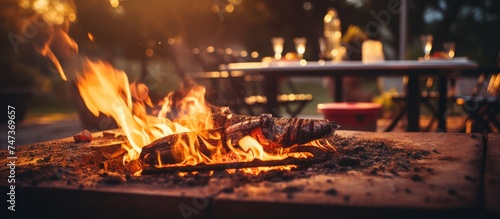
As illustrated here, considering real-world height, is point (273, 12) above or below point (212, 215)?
above

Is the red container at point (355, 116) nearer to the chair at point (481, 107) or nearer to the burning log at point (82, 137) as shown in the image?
the chair at point (481, 107)

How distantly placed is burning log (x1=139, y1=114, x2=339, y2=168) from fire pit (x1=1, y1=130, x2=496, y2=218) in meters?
0.20

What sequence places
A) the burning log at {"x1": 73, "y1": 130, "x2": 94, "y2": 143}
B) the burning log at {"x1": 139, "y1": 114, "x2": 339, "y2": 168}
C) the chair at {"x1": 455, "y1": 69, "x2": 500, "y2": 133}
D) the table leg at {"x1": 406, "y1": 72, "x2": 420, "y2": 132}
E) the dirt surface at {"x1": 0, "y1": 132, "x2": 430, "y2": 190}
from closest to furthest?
the dirt surface at {"x1": 0, "y1": 132, "x2": 430, "y2": 190} → the burning log at {"x1": 139, "y1": 114, "x2": 339, "y2": 168} → the burning log at {"x1": 73, "y1": 130, "x2": 94, "y2": 143} → the table leg at {"x1": 406, "y1": 72, "x2": 420, "y2": 132} → the chair at {"x1": 455, "y1": 69, "x2": 500, "y2": 133}

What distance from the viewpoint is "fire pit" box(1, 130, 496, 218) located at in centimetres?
192

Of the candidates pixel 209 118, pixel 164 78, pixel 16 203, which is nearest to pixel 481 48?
pixel 164 78

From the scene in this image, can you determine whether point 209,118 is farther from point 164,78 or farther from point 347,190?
point 164,78

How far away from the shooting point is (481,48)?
18.6 metres

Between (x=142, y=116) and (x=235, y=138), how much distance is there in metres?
0.90

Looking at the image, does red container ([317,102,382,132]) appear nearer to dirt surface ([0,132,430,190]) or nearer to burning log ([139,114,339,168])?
dirt surface ([0,132,430,190])

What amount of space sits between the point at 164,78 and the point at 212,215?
22.5 meters

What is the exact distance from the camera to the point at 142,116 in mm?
3406

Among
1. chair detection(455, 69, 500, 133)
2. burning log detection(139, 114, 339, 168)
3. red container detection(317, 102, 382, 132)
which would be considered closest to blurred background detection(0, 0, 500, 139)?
red container detection(317, 102, 382, 132)

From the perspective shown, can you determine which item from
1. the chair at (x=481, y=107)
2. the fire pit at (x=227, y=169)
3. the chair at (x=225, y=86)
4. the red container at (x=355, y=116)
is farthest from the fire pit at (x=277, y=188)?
the chair at (x=225, y=86)

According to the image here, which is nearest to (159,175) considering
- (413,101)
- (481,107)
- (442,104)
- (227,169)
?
(227,169)
